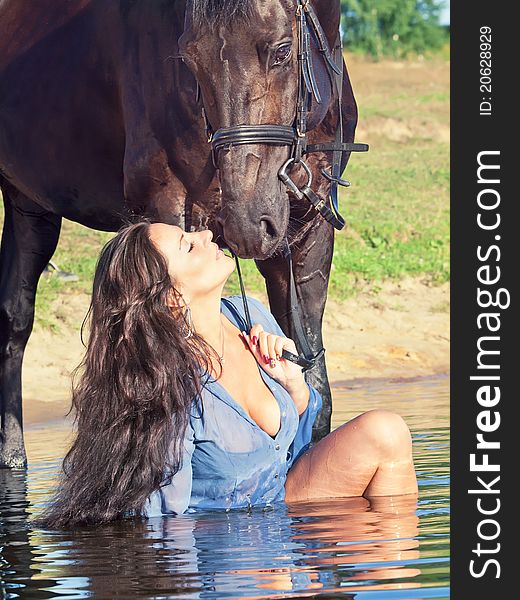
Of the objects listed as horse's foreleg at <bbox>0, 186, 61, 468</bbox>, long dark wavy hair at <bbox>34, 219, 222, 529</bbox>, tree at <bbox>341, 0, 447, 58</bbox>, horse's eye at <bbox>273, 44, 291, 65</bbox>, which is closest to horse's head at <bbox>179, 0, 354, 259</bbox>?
horse's eye at <bbox>273, 44, 291, 65</bbox>

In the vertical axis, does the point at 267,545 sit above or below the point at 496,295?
below

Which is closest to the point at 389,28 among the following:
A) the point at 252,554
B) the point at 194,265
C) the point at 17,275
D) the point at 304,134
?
the point at 17,275

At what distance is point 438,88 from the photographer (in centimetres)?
2281

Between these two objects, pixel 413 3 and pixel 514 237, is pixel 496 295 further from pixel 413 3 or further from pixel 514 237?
pixel 413 3

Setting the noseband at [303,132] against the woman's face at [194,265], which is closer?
the woman's face at [194,265]

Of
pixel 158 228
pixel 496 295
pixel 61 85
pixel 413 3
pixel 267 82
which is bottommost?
pixel 496 295

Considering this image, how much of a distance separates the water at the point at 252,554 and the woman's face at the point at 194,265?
0.80 metres

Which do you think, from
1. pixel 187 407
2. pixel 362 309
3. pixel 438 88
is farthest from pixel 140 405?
pixel 438 88

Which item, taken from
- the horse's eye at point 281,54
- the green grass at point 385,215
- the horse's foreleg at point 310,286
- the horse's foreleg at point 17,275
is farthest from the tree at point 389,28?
the horse's eye at point 281,54

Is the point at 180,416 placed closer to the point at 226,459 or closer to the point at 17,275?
Result: the point at 226,459

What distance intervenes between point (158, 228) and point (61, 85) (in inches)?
79.9

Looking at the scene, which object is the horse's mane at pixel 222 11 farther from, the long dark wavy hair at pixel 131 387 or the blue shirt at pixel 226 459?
the blue shirt at pixel 226 459

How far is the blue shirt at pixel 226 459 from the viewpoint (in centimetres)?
491

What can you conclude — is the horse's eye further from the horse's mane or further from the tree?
the tree
